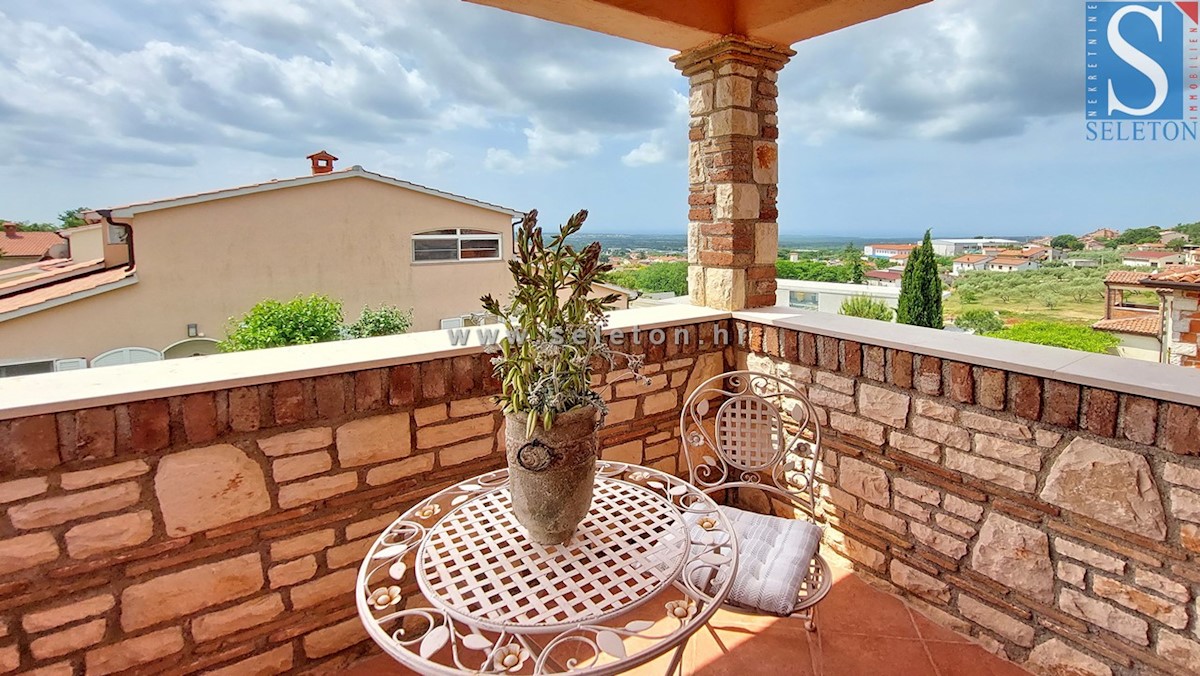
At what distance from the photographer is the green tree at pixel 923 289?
13.3ft

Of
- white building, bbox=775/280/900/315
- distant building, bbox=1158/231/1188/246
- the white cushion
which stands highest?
distant building, bbox=1158/231/1188/246

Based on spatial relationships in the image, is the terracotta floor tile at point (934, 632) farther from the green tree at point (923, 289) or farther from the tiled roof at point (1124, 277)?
the green tree at point (923, 289)

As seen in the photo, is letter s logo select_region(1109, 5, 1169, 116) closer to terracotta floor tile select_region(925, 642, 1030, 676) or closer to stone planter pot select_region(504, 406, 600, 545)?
terracotta floor tile select_region(925, 642, 1030, 676)

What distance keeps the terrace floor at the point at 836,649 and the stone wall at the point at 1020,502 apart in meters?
0.09

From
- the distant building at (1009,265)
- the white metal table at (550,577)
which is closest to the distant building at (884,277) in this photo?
the distant building at (1009,265)

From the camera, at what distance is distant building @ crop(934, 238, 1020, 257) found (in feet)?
10.9

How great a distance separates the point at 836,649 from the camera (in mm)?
1671

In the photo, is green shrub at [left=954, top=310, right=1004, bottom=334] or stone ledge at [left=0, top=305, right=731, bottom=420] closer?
stone ledge at [left=0, top=305, right=731, bottom=420]

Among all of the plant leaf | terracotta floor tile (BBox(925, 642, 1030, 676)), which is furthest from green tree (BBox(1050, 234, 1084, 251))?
the plant leaf

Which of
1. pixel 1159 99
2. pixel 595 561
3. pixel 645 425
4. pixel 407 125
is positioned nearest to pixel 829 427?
pixel 645 425

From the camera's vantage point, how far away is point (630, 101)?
341 inches

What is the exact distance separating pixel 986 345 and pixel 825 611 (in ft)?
3.45

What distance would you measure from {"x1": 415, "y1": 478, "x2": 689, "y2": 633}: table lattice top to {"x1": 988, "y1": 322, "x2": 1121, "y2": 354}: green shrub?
75.2 inches

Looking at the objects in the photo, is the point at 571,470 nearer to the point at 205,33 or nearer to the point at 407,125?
the point at 205,33
